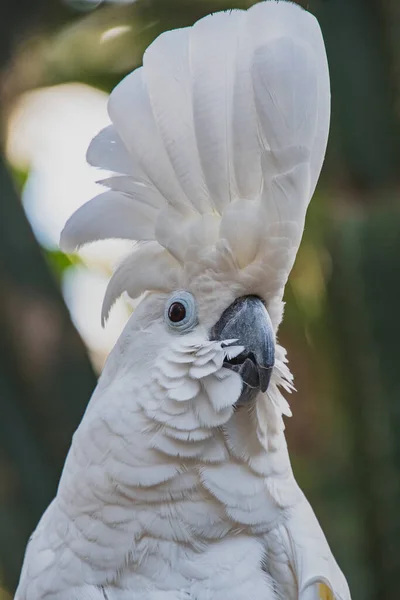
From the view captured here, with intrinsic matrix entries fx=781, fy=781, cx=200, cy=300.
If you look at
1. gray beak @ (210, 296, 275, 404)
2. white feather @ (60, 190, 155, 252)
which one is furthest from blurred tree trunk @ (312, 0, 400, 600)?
gray beak @ (210, 296, 275, 404)

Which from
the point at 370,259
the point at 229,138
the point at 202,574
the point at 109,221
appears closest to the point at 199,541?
the point at 202,574

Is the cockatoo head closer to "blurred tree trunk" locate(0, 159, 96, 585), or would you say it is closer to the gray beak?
the gray beak

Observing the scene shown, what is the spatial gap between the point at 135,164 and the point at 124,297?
325 millimetres

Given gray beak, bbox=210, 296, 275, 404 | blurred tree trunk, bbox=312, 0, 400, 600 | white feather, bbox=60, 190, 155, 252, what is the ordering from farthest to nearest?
1. blurred tree trunk, bbox=312, 0, 400, 600
2. white feather, bbox=60, 190, 155, 252
3. gray beak, bbox=210, 296, 275, 404

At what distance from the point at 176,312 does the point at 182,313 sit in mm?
14

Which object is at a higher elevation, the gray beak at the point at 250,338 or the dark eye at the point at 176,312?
the dark eye at the point at 176,312

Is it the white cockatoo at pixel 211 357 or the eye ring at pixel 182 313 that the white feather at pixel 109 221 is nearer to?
the white cockatoo at pixel 211 357

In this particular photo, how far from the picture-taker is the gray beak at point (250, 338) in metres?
1.49

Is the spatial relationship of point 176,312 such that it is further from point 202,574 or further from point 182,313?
point 202,574

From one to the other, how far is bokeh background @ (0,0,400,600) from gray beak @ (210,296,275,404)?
4.56ft

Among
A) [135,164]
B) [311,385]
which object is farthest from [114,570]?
[311,385]

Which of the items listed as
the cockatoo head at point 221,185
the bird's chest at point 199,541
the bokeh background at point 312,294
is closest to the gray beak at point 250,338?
the cockatoo head at point 221,185

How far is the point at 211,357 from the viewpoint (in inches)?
59.4

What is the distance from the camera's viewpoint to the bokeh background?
119 inches
